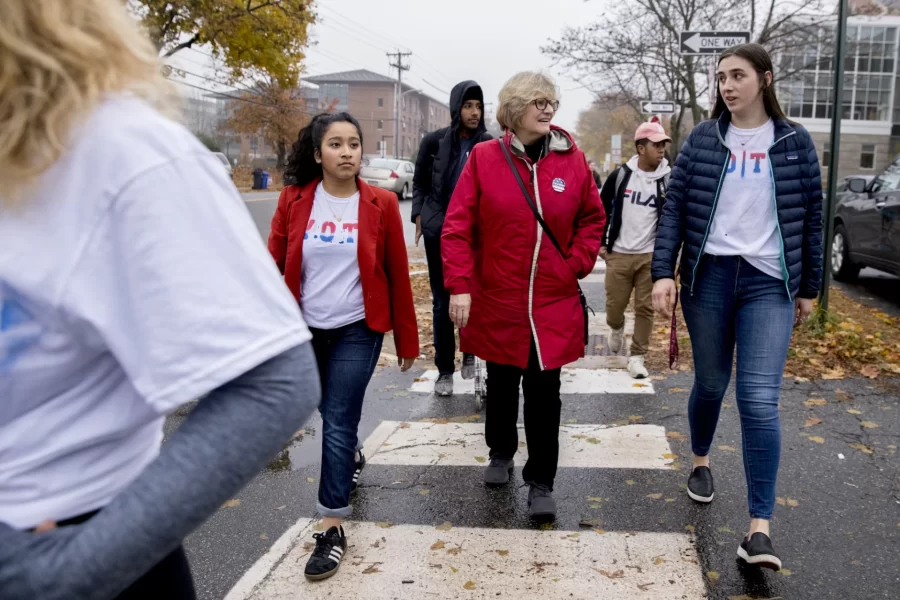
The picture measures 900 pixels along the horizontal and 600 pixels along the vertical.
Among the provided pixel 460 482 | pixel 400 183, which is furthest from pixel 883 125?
pixel 460 482

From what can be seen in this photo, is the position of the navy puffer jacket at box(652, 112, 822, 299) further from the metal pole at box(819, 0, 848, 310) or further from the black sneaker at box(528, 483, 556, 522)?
the metal pole at box(819, 0, 848, 310)

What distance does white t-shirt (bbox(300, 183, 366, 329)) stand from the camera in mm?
3494

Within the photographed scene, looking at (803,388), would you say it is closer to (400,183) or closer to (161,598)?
(161,598)

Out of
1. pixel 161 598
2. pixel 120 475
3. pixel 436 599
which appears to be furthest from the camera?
pixel 436 599

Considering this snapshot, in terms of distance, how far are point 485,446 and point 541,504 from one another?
1.15 m

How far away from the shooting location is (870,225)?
33.2 feet

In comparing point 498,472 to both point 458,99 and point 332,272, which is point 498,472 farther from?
point 458,99

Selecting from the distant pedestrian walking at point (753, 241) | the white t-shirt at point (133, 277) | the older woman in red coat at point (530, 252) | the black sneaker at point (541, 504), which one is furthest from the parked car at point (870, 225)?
the white t-shirt at point (133, 277)

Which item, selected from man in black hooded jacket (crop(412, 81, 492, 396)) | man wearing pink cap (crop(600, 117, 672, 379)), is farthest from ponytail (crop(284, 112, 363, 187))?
man wearing pink cap (crop(600, 117, 672, 379))

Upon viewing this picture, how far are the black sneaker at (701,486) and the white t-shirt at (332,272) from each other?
6.03 ft

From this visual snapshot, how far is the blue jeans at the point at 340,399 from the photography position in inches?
133

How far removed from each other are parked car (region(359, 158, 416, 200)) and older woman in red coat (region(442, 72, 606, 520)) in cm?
2665

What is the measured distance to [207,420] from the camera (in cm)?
91

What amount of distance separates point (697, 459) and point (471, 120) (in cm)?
291
